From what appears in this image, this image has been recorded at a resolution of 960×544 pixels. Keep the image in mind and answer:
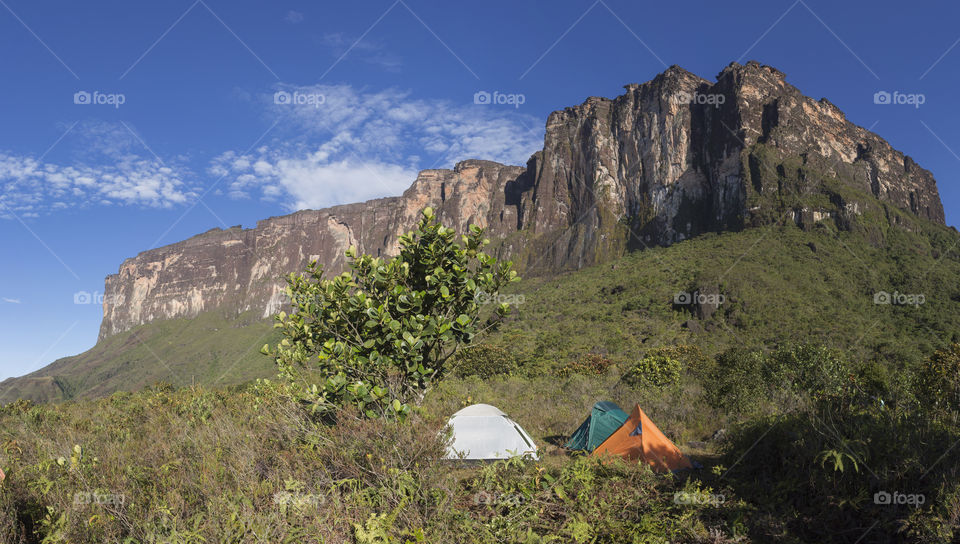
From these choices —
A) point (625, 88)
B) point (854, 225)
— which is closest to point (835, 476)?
point (854, 225)

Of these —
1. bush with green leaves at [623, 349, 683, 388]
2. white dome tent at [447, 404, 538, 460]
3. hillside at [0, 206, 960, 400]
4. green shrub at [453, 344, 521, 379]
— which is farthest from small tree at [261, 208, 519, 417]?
hillside at [0, 206, 960, 400]

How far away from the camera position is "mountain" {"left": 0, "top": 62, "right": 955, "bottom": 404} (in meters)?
77.6

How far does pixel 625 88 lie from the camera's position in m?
113

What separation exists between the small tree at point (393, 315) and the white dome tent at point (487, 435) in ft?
15.9

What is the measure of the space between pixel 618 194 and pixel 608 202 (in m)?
3.31

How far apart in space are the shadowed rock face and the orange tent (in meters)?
73.8

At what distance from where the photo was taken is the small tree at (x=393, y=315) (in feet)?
15.8

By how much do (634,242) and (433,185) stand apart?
77.0 metres

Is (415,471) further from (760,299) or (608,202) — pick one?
(608,202)

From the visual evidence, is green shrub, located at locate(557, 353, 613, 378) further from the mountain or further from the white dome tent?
the mountain

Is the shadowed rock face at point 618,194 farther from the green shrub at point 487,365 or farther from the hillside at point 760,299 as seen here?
the green shrub at point 487,365

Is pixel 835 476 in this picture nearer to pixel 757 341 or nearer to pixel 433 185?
pixel 757 341

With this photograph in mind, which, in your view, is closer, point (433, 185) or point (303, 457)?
point (303, 457)

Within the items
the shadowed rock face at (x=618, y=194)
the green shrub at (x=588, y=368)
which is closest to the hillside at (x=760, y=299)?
the green shrub at (x=588, y=368)
